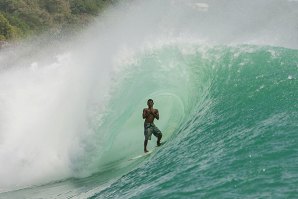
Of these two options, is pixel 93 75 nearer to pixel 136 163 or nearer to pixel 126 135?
pixel 126 135

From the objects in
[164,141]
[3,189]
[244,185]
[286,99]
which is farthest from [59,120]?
[244,185]

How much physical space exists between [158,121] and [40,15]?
8861 centimetres

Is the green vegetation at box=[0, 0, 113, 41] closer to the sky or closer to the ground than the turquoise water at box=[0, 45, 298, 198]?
closer to the sky

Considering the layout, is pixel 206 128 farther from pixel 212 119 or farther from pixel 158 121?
pixel 158 121

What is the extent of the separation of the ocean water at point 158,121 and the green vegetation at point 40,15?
60842 mm

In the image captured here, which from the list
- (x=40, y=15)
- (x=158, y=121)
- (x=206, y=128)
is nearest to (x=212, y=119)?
(x=206, y=128)

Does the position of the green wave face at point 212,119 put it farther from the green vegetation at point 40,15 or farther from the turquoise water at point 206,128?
the green vegetation at point 40,15

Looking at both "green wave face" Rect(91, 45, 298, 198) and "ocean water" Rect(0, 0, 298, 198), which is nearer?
"green wave face" Rect(91, 45, 298, 198)

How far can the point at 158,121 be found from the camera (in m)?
18.0

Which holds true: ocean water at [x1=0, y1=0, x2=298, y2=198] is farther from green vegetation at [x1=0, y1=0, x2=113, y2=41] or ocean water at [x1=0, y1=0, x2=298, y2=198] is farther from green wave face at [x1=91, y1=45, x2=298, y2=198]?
green vegetation at [x1=0, y1=0, x2=113, y2=41]

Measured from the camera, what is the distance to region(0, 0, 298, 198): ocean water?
1073 centimetres

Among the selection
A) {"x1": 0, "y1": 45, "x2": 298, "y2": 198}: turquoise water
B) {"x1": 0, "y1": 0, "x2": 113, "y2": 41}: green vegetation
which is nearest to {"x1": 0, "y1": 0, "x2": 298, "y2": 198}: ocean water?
{"x1": 0, "y1": 45, "x2": 298, "y2": 198}: turquoise water

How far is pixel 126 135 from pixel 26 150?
321 cm

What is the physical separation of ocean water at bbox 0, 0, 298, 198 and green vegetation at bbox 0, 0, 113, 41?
6084cm
